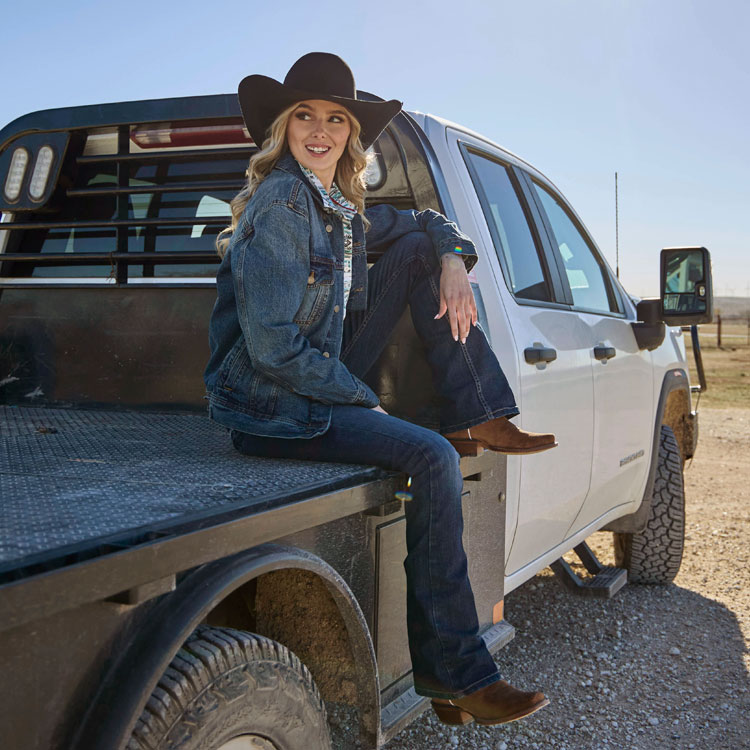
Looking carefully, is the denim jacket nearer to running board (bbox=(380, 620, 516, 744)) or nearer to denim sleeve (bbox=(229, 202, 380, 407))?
denim sleeve (bbox=(229, 202, 380, 407))

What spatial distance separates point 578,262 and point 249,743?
3054 mm

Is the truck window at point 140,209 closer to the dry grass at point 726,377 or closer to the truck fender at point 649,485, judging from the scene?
the truck fender at point 649,485

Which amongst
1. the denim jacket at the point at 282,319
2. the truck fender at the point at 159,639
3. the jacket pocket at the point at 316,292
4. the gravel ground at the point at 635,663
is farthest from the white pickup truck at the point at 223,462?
the jacket pocket at the point at 316,292

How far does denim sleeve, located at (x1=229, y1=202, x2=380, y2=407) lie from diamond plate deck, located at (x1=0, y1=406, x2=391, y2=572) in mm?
204

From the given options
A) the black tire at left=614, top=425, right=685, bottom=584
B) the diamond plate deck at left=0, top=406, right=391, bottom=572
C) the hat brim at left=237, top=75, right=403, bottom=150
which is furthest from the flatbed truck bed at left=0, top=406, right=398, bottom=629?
the black tire at left=614, top=425, right=685, bottom=584

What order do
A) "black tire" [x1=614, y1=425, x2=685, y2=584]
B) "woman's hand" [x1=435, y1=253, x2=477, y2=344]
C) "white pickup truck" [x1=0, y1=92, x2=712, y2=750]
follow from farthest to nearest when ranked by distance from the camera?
1. "black tire" [x1=614, y1=425, x2=685, y2=584]
2. "woman's hand" [x1=435, y1=253, x2=477, y2=344]
3. "white pickup truck" [x1=0, y1=92, x2=712, y2=750]

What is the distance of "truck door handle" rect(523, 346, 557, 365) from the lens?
306 cm

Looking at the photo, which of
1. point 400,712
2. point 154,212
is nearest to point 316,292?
point 400,712

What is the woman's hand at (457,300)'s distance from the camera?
101 inches

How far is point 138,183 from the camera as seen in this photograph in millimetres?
3289

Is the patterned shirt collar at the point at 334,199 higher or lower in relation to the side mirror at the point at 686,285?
higher

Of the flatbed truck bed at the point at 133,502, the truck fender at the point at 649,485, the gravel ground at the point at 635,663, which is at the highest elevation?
the flatbed truck bed at the point at 133,502

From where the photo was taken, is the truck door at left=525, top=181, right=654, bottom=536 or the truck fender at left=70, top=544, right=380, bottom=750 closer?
the truck fender at left=70, top=544, right=380, bottom=750

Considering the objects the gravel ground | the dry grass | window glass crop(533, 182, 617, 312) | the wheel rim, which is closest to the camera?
the wheel rim
